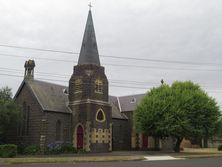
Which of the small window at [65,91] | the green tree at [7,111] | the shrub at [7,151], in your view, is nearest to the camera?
the shrub at [7,151]

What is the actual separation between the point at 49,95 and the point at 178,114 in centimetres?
1832

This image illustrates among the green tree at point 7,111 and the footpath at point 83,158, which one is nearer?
the footpath at point 83,158

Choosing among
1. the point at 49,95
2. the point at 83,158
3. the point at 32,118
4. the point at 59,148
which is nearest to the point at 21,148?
the point at 32,118

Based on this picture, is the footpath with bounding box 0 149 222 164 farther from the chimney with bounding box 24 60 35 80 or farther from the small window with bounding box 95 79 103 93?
the chimney with bounding box 24 60 35 80

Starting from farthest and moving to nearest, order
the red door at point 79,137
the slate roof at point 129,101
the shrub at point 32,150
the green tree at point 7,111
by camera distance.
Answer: the slate roof at point 129,101 → the red door at point 79,137 → the shrub at point 32,150 → the green tree at point 7,111

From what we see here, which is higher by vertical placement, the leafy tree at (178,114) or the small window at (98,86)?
the small window at (98,86)

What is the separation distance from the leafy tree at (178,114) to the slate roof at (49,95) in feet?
36.8

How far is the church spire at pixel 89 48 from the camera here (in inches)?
1873

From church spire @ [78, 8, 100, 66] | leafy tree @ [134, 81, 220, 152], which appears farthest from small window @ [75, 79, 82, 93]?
leafy tree @ [134, 81, 220, 152]

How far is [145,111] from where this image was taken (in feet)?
153

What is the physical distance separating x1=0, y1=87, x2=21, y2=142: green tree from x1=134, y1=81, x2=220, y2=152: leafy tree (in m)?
17.2

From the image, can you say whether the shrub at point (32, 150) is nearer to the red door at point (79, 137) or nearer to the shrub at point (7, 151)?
the red door at point (79, 137)

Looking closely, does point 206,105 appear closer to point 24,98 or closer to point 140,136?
point 140,136

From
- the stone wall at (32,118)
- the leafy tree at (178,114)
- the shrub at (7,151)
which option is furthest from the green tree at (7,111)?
the leafy tree at (178,114)
